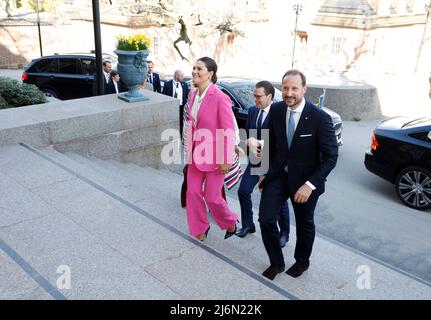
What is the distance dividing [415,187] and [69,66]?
9.60 metres

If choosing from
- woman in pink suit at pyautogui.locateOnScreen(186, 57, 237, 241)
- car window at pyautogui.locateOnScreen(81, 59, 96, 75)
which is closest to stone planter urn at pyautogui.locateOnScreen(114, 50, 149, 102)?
woman in pink suit at pyautogui.locateOnScreen(186, 57, 237, 241)

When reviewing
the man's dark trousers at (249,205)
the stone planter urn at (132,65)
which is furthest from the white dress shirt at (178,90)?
the man's dark trousers at (249,205)

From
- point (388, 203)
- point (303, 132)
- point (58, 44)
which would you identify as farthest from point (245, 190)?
point (58, 44)

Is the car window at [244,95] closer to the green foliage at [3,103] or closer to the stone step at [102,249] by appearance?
the green foliage at [3,103]

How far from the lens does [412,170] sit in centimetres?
759

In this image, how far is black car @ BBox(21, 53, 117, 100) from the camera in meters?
13.0

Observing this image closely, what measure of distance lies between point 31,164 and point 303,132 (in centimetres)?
359

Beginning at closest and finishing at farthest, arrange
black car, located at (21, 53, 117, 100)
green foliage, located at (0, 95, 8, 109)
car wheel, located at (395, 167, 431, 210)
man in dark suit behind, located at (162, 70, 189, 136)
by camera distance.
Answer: car wheel, located at (395, 167, 431, 210) → green foliage, located at (0, 95, 8, 109) → man in dark suit behind, located at (162, 70, 189, 136) → black car, located at (21, 53, 117, 100)

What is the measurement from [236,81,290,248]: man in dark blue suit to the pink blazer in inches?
21.1

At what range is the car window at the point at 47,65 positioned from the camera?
43.6 feet

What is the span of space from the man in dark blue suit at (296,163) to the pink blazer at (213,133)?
52 cm

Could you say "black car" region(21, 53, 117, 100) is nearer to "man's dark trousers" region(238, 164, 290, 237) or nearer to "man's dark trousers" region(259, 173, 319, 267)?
"man's dark trousers" region(238, 164, 290, 237)
